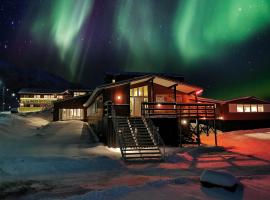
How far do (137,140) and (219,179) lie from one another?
403 inches

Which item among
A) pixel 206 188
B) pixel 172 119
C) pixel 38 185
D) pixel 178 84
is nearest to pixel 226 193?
pixel 206 188

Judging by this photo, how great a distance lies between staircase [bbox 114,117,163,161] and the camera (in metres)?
16.4

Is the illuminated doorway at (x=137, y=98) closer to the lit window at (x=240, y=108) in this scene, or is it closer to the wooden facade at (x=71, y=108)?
the lit window at (x=240, y=108)

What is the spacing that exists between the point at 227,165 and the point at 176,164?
9.19ft

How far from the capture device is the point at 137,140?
60.5 ft

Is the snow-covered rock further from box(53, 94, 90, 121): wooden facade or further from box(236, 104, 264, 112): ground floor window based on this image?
box(53, 94, 90, 121): wooden facade

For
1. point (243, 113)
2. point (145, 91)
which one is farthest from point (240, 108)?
point (145, 91)

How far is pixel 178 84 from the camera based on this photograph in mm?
28453

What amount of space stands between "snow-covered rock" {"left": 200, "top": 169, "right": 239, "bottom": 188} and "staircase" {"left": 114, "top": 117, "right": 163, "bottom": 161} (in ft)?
24.5

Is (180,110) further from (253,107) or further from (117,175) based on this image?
(253,107)

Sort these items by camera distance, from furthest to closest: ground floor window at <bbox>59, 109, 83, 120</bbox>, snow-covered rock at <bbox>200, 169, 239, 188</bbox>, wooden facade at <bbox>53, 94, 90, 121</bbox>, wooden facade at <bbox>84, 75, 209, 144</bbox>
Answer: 1. ground floor window at <bbox>59, 109, 83, 120</bbox>
2. wooden facade at <bbox>53, 94, 90, 121</bbox>
3. wooden facade at <bbox>84, 75, 209, 144</bbox>
4. snow-covered rock at <bbox>200, 169, 239, 188</bbox>

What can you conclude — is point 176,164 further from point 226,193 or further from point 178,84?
point 178,84

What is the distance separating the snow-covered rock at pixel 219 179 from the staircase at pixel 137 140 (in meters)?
7.46

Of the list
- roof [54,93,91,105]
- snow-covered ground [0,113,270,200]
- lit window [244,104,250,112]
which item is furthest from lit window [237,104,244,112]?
roof [54,93,91,105]
